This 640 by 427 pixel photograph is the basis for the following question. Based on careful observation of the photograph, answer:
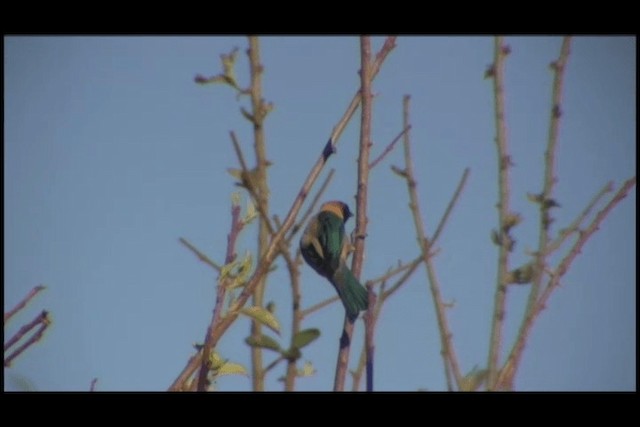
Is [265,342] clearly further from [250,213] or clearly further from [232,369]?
[250,213]

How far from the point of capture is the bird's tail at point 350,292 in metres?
2.06

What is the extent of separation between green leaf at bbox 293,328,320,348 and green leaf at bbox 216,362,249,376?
0.23 metres

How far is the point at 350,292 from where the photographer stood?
2.27 meters

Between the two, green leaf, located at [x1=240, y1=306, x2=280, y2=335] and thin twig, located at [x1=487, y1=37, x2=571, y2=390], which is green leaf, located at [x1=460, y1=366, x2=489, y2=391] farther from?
green leaf, located at [x1=240, y1=306, x2=280, y2=335]

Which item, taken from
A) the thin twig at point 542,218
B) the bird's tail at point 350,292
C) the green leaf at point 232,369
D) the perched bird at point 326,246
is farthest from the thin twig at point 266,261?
the perched bird at point 326,246

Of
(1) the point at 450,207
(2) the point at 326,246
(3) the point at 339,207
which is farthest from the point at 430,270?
(3) the point at 339,207

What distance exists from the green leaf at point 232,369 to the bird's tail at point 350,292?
0.28m

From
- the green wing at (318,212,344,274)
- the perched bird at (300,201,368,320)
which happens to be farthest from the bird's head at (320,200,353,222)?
the green wing at (318,212,344,274)

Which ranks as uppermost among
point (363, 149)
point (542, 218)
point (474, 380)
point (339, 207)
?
point (339, 207)

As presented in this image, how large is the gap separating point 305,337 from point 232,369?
26 centimetres

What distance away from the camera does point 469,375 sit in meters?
1.57

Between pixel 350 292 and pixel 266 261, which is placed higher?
pixel 350 292
